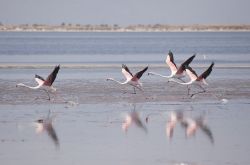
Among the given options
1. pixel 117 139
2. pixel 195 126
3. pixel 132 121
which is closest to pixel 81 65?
pixel 132 121

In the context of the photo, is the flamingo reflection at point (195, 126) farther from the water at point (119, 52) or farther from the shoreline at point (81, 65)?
the water at point (119, 52)

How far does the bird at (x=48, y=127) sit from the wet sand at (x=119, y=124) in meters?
0.06

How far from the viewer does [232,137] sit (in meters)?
16.2

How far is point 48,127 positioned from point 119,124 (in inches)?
58.5

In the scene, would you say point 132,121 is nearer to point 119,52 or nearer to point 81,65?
point 81,65

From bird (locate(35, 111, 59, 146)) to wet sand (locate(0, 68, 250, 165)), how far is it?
2.5 inches

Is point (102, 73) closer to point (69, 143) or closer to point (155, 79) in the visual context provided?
point (155, 79)

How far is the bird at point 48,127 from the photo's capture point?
16.5m

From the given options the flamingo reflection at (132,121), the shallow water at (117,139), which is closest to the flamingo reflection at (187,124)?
the shallow water at (117,139)

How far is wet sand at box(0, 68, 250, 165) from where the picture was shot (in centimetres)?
1453

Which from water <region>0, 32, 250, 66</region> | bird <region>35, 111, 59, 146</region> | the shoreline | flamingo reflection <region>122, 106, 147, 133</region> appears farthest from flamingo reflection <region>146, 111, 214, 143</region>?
water <region>0, 32, 250, 66</region>

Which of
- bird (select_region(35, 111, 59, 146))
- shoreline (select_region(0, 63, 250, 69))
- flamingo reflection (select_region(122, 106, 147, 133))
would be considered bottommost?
bird (select_region(35, 111, 59, 146))

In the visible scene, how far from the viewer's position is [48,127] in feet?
58.6

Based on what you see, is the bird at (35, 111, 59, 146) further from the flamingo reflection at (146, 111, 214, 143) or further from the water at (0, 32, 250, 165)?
the flamingo reflection at (146, 111, 214, 143)
